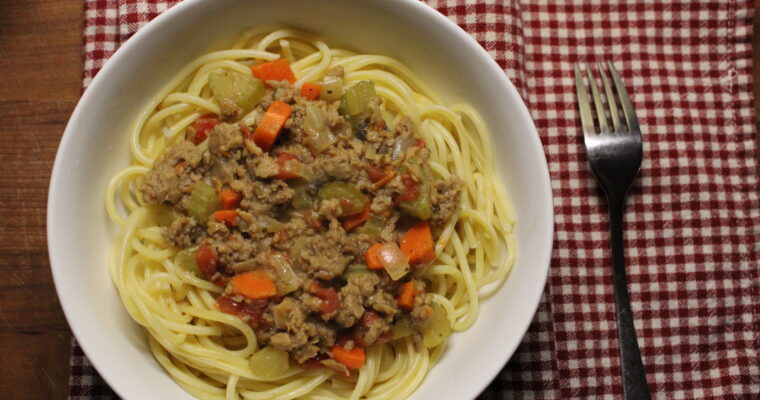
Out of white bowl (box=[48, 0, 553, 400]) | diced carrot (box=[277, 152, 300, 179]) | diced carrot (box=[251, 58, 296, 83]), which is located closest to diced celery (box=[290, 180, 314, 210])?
diced carrot (box=[277, 152, 300, 179])

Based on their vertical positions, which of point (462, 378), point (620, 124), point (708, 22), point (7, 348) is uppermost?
point (708, 22)

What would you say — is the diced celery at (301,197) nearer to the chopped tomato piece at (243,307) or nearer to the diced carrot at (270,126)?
the diced carrot at (270,126)

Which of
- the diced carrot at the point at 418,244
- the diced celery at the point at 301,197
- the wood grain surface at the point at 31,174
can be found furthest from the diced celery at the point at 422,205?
the wood grain surface at the point at 31,174

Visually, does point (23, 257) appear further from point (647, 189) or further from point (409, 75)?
point (647, 189)

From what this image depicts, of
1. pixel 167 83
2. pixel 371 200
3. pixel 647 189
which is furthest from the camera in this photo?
pixel 647 189

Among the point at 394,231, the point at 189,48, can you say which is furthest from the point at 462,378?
the point at 189,48

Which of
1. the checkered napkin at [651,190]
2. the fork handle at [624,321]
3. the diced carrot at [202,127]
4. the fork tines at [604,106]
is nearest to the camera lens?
the diced carrot at [202,127]
